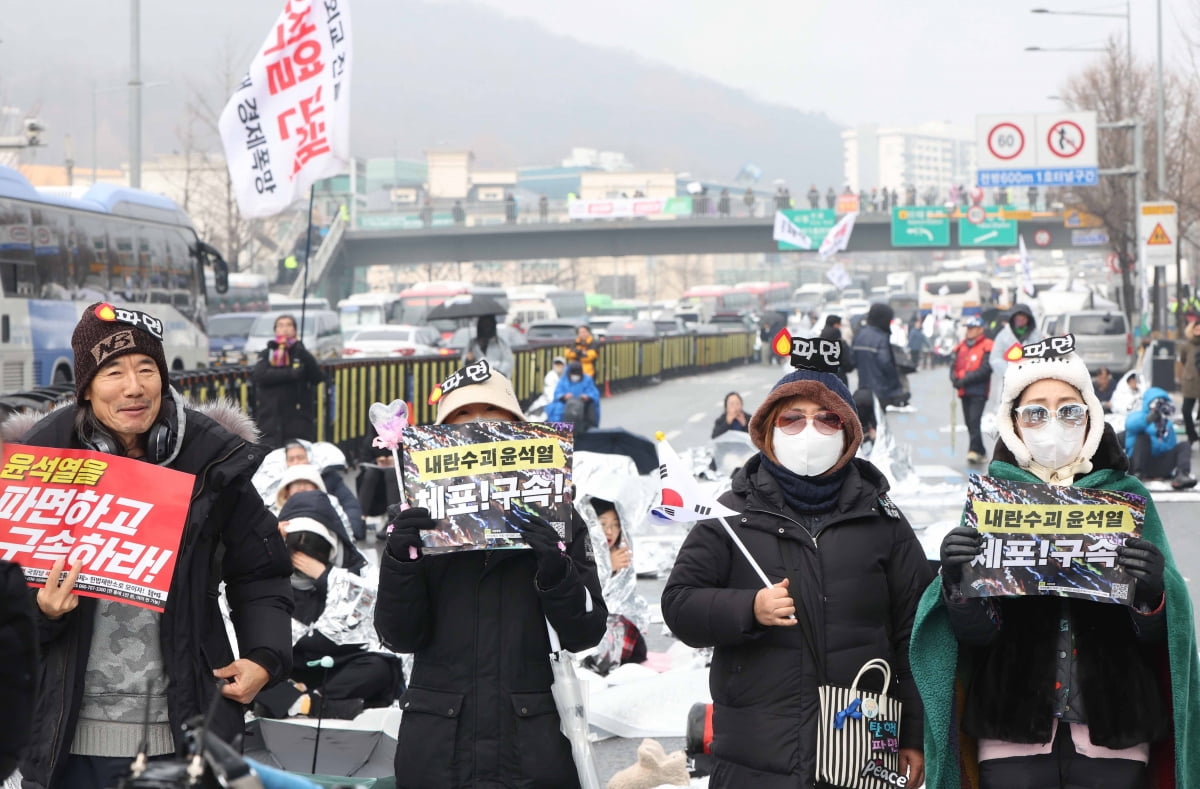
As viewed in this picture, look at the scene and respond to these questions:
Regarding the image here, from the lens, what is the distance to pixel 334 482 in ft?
42.1

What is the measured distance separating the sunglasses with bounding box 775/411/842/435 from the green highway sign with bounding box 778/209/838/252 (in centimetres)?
7008

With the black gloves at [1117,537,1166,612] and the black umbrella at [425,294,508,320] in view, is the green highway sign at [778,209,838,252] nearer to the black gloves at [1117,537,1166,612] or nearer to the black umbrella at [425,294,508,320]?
the black umbrella at [425,294,508,320]

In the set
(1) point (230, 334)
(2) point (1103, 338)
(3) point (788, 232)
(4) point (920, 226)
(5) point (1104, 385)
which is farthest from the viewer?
(4) point (920, 226)

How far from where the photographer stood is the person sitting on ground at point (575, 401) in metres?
19.5

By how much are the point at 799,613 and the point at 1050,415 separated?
0.81 meters

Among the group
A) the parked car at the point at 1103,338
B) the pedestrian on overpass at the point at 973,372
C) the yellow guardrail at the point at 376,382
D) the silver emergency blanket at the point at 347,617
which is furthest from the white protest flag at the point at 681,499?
the parked car at the point at 1103,338

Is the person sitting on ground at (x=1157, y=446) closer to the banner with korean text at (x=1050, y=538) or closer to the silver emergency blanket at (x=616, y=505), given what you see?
the silver emergency blanket at (x=616, y=505)

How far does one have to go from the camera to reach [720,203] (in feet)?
257

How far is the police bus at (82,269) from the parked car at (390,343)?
35.7 ft

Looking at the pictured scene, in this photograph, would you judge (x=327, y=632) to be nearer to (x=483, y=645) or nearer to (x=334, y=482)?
(x=483, y=645)

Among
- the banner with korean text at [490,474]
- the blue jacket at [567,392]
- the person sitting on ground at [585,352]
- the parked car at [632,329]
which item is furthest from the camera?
the parked car at [632,329]

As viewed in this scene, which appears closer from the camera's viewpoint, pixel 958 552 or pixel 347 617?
pixel 958 552

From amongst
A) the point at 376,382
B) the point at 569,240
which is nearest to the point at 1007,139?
the point at 376,382

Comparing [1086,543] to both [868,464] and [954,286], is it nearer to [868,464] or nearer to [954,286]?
[868,464]
